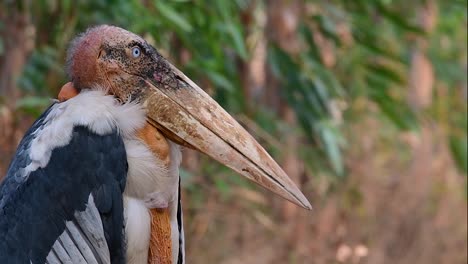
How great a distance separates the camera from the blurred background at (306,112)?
5.08 meters

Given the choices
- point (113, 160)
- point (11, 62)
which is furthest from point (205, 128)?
point (11, 62)

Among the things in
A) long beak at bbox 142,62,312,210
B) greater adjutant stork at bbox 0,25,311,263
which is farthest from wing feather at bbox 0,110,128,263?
long beak at bbox 142,62,312,210

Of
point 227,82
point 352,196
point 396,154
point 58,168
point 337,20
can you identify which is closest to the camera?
point 58,168

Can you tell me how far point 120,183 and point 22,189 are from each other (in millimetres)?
254

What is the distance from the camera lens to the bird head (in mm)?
3131

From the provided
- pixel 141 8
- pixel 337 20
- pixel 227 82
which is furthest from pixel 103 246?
pixel 337 20

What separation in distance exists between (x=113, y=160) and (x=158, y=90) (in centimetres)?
26

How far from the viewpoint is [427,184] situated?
7020 millimetres

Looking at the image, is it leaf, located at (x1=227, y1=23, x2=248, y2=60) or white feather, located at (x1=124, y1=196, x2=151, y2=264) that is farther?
leaf, located at (x1=227, y1=23, x2=248, y2=60)

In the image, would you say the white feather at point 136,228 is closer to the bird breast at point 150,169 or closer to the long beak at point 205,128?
the bird breast at point 150,169

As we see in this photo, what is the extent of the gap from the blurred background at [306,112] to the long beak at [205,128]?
146 centimetres

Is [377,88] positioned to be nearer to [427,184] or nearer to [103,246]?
[427,184]

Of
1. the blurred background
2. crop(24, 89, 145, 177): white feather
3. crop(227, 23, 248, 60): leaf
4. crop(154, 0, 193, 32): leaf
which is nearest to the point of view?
crop(24, 89, 145, 177): white feather

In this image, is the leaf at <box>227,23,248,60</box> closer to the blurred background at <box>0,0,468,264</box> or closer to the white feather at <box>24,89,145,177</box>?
the blurred background at <box>0,0,468,264</box>
